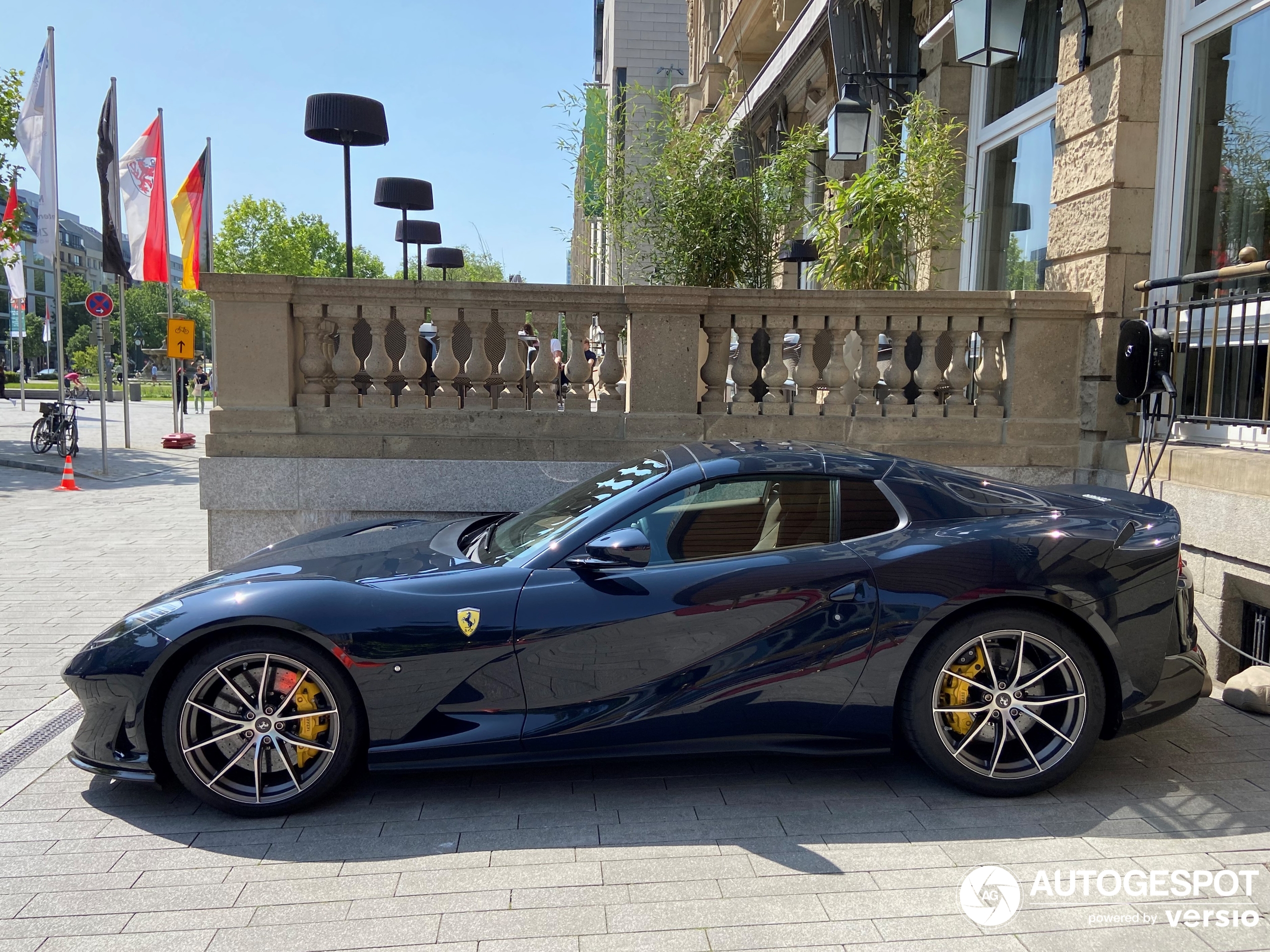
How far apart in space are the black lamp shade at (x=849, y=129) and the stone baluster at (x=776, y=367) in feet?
8.93

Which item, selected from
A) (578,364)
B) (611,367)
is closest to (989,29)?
(611,367)

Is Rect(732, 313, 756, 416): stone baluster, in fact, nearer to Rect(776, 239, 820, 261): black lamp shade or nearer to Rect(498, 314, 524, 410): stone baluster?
Rect(498, 314, 524, 410): stone baluster

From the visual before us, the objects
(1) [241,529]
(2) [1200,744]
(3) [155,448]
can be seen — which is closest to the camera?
(2) [1200,744]

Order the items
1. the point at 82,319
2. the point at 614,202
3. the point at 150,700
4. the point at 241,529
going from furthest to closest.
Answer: the point at 82,319, the point at 614,202, the point at 241,529, the point at 150,700

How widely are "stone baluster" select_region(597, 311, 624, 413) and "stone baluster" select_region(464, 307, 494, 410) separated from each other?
0.81 m

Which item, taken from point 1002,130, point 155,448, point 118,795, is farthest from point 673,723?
point 155,448

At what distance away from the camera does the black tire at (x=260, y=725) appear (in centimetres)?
348

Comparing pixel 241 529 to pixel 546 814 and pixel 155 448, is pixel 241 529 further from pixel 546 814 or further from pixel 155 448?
pixel 155 448

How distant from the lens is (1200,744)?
4.27 m

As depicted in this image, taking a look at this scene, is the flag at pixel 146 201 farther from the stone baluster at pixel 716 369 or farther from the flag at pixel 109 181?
the stone baluster at pixel 716 369

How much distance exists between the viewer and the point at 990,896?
117 inches

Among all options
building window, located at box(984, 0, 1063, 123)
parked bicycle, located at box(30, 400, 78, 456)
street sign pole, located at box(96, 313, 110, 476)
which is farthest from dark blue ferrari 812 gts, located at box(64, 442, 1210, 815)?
parked bicycle, located at box(30, 400, 78, 456)

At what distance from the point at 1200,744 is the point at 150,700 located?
4467mm

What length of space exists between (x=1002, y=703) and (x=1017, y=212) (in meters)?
6.35
